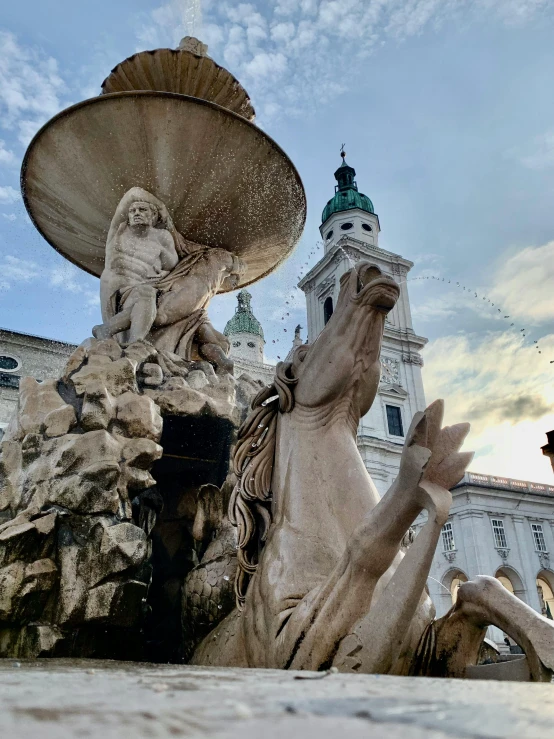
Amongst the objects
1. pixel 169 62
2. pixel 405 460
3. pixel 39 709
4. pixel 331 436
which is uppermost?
pixel 169 62

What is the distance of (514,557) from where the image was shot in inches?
1126

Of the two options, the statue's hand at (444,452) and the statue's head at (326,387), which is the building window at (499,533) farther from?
the statue's hand at (444,452)

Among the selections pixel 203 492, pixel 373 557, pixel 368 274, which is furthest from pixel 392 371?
pixel 373 557

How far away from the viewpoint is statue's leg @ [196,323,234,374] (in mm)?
4582

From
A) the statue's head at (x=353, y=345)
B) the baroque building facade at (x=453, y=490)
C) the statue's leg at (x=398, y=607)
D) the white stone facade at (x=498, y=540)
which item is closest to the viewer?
the statue's leg at (x=398, y=607)

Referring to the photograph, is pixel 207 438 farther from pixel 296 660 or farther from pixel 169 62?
pixel 169 62

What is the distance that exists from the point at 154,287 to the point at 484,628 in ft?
11.2

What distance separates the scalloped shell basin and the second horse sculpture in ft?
9.42

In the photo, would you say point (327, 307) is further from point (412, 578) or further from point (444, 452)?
point (412, 578)

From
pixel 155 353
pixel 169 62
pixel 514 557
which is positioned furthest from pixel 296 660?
pixel 514 557

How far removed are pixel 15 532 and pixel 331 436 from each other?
153cm

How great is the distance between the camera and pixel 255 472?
9.15 feet

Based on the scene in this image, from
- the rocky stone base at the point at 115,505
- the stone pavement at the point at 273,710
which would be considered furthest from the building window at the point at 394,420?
the stone pavement at the point at 273,710

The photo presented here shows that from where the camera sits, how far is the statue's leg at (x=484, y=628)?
5.83 ft
